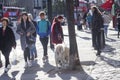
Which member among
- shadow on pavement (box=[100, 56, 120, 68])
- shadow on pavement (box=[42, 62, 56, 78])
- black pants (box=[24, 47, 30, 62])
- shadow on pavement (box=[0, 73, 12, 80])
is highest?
black pants (box=[24, 47, 30, 62])

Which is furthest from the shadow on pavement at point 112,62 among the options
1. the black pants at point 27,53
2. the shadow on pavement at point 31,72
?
the black pants at point 27,53

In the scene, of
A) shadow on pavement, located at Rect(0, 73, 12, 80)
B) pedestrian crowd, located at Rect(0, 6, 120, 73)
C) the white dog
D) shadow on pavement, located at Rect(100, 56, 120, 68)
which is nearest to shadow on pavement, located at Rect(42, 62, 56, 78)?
the white dog

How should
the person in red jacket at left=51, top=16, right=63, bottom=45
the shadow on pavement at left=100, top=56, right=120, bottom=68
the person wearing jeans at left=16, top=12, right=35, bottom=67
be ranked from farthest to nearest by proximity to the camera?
the person in red jacket at left=51, top=16, right=63, bottom=45, the person wearing jeans at left=16, top=12, right=35, bottom=67, the shadow on pavement at left=100, top=56, right=120, bottom=68

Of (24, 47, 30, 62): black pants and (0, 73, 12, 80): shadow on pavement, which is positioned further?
(24, 47, 30, 62): black pants

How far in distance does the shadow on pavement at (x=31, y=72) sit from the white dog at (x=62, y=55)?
869 mm

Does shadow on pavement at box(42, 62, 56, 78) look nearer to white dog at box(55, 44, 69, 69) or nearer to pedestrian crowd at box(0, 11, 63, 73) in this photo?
white dog at box(55, 44, 69, 69)

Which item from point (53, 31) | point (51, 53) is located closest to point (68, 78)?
point (53, 31)

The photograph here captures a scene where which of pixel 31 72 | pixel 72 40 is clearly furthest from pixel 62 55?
pixel 31 72

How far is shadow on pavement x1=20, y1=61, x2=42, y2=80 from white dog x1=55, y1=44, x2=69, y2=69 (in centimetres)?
87

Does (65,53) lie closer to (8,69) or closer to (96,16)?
(8,69)

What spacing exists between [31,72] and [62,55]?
1166 millimetres

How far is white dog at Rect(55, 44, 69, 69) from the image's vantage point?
12.8m

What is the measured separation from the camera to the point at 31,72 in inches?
516

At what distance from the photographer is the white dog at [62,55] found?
12.8 meters
